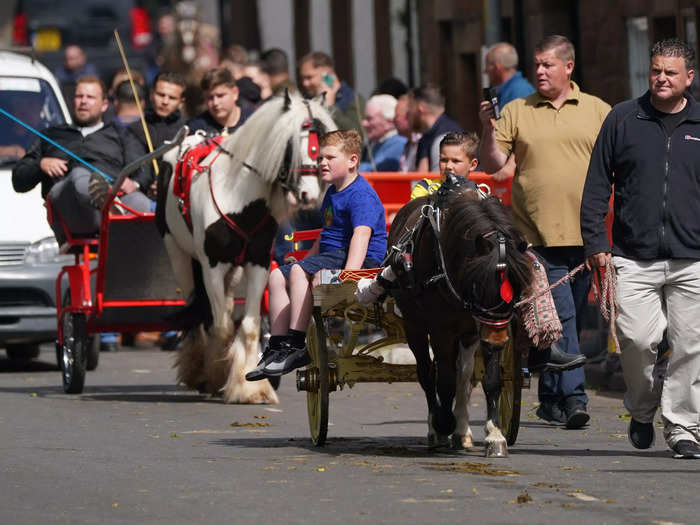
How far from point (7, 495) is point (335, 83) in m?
12.2

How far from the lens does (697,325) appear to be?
427 inches

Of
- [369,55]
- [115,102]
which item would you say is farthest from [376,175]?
[369,55]

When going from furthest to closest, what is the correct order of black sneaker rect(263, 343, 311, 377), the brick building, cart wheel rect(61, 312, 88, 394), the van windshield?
1. the brick building
2. the van windshield
3. cart wheel rect(61, 312, 88, 394)
4. black sneaker rect(263, 343, 311, 377)

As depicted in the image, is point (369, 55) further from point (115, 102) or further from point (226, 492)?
point (226, 492)

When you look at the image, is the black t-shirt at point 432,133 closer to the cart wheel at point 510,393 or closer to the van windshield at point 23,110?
the van windshield at point 23,110

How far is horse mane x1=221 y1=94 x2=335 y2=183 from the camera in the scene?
47.7 feet

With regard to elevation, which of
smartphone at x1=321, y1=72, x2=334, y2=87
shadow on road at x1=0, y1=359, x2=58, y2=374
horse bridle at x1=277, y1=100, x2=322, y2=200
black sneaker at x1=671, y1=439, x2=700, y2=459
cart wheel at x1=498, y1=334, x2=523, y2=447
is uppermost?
smartphone at x1=321, y1=72, x2=334, y2=87

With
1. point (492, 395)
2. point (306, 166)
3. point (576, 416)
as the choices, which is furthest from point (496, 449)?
point (306, 166)

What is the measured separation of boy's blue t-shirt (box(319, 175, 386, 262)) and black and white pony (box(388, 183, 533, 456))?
288 millimetres

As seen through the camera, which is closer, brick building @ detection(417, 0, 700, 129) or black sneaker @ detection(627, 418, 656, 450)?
black sneaker @ detection(627, 418, 656, 450)

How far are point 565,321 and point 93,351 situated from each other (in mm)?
6328

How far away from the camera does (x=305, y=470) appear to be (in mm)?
10367

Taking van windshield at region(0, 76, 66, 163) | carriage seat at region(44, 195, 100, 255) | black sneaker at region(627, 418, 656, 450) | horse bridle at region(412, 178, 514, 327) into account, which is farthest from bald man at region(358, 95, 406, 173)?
horse bridle at region(412, 178, 514, 327)

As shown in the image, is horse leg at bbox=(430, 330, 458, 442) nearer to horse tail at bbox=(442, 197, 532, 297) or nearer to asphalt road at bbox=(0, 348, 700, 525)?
asphalt road at bbox=(0, 348, 700, 525)
